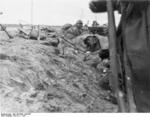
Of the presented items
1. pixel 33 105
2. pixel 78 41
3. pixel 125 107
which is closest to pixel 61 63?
pixel 33 105

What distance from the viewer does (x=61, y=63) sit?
6160 millimetres

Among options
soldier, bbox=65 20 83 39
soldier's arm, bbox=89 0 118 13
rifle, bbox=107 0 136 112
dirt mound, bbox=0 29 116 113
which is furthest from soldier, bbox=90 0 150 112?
soldier, bbox=65 20 83 39

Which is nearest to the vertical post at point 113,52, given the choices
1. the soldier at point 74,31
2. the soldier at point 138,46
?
the soldier at point 138,46

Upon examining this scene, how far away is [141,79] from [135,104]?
259 millimetres

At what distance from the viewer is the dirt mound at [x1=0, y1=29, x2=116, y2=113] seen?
11.0 ft

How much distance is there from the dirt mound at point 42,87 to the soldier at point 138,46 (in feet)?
4.28

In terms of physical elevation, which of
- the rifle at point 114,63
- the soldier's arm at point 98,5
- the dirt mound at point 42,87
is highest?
the soldier's arm at point 98,5

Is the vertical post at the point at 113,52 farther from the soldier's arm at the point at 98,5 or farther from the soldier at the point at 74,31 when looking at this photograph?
the soldier at the point at 74,31

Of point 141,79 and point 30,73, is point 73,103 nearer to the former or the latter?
point 30,73

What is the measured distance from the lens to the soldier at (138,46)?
2162mm

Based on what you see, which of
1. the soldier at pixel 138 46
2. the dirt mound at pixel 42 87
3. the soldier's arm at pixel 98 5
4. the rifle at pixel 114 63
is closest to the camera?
the soldier at pixel 138 46

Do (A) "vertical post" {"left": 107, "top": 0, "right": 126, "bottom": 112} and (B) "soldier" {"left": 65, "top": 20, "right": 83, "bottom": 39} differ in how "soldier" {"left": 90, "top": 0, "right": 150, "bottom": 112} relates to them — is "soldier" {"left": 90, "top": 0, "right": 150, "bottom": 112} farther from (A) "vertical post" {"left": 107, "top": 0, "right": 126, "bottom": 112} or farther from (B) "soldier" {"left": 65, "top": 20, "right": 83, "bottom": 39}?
(B) "soldier" {"left": 65, "top": 20, "right": 83, "bottom": 39}

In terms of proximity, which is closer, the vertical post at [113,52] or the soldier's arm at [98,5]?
the vertical post at [113,52]

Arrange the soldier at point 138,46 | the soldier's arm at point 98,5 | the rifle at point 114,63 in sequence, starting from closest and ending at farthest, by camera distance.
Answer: the soldier at point 138,46 < the rifle at point 114,63 < the soldier's arm at point 98,5
